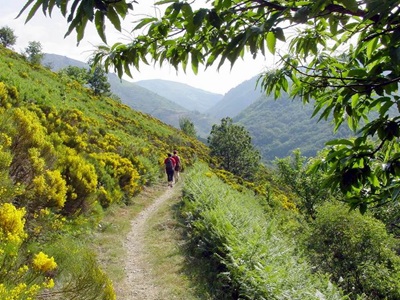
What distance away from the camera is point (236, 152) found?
1351 inches

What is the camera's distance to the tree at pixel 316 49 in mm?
1209

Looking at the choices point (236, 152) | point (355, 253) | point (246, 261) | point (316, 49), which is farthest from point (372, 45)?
point (236, 152)

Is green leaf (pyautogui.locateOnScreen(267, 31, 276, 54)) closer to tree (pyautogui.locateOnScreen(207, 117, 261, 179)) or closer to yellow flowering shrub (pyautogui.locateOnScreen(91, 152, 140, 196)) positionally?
yellow flowering shrub (pyautogui.locateOnScreen(91, 152, 140, 196))

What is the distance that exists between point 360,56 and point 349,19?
68 cm

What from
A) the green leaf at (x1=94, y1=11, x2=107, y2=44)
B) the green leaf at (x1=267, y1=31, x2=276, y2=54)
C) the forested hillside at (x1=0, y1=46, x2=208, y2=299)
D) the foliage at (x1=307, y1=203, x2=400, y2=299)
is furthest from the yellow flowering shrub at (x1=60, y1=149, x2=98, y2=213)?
the foliage at (x1=307, y1=203, x2=400, y2=299)

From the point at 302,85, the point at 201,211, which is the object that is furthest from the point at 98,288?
the point at 201,211

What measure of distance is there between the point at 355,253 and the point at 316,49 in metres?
12.7

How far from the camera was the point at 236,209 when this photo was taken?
9.72 m

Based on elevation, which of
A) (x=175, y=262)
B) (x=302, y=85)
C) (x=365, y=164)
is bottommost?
(x=175, y=262)

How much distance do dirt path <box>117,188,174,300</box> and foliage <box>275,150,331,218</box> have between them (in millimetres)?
13763

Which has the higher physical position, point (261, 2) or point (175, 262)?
point (261, 2)

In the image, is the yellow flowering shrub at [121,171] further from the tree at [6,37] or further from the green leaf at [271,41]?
the tree at [6,37]

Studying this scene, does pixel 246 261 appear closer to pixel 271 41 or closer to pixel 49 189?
pixel 49 189

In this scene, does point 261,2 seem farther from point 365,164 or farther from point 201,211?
point 201,211
